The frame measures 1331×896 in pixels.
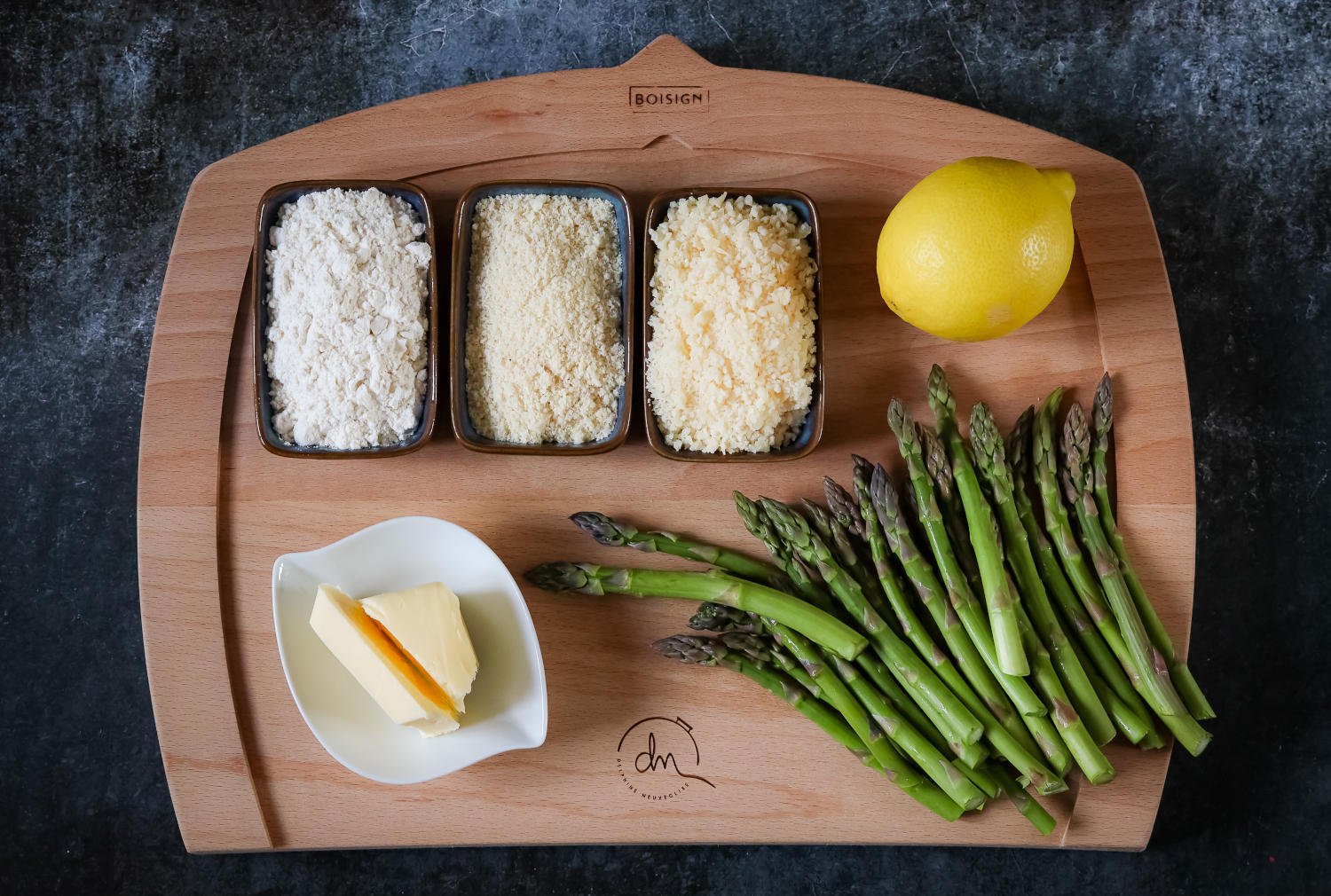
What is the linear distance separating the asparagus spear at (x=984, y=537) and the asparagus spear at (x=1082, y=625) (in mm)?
113

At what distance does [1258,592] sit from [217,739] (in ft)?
8.22

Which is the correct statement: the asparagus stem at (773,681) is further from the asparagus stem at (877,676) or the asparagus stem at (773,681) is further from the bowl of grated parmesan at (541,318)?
the bowl of grated parmesan at (541,318)

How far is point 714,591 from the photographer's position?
1.73 meters

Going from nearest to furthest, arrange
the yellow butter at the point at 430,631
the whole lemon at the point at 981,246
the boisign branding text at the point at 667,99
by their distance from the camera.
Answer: the whole lemon at the point at 981,246, the yellow butter at the point at 430,631, the boisign branding text at the point at 667,99

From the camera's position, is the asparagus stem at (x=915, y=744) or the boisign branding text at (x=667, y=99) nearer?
the asparagus stem at (x=915, y=744)

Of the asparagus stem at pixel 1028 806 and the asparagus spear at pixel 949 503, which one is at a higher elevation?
the asparagus spear at pixel 949 503

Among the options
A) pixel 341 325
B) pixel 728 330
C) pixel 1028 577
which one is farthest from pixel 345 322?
pixel 1028 577

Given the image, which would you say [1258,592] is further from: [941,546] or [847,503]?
[847,503]

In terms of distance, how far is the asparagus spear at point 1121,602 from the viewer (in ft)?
5.68

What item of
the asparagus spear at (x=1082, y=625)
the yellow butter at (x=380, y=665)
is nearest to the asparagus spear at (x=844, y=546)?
the asparagus spear at (x=1082, y=625)

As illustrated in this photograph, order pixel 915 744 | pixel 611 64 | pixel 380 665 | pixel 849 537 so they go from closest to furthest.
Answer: pixel 380 665 < pixel 915 744 < pixel 849 537 < pixel 611 64

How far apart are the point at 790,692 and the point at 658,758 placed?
327mm

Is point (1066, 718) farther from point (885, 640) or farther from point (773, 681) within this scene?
point (773, 681)

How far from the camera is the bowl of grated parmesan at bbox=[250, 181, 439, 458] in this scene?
169 centimetres
